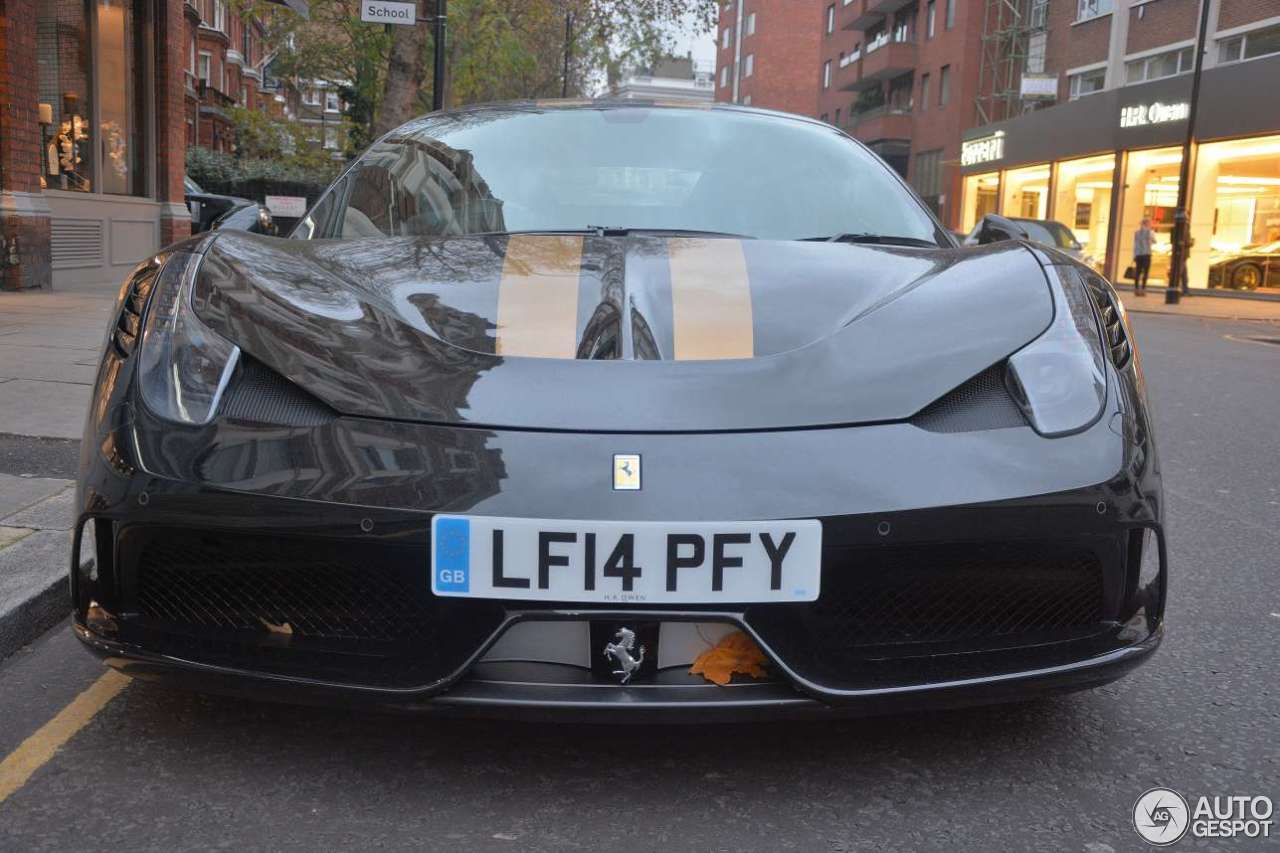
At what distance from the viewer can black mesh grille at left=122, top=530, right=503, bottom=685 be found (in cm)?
182

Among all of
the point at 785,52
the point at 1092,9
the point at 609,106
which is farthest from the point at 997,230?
the point at 785,52

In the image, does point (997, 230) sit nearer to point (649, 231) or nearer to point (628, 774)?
point (649, 231)

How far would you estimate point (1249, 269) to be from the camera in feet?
74.9

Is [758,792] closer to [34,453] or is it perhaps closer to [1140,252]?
[34,453]

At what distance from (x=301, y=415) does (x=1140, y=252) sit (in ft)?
79.2

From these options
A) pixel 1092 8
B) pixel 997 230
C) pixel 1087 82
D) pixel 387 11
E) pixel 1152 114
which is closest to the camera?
pixel 997 230

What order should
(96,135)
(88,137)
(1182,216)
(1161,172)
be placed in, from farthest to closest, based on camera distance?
(1161,172) → (1182,216) → (96,135) → (88,137)

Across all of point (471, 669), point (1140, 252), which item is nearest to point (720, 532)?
point (471, 669)

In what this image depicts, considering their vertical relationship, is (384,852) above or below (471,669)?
below

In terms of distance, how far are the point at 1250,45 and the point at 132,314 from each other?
84.4 ft

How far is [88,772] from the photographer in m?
2.01

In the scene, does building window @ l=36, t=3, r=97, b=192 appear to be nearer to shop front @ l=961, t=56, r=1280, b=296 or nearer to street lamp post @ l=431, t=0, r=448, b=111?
street lamp post @ l=431, t=0, r=448, b=111
